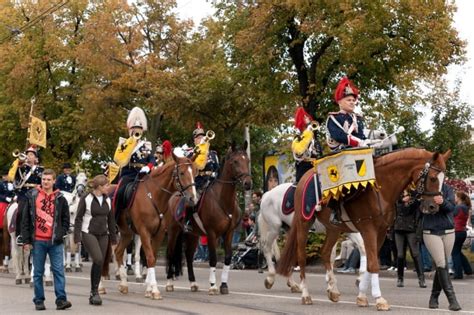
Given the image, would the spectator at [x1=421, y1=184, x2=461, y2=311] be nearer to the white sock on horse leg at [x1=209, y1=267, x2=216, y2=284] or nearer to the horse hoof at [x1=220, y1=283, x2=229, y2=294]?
the horse hoof at [x1=220, y1=283, x2=229, y2=294]

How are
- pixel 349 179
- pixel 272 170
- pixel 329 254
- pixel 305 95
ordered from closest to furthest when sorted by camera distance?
pixel 349 179 → pixel 329 254 → pixel 305 95 → pixel 272 170

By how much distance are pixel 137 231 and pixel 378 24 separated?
11.5 m

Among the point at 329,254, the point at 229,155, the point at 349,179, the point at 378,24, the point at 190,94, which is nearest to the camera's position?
the point at 349,179

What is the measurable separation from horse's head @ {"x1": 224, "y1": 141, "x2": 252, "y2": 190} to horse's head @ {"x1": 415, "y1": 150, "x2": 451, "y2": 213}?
4.49m

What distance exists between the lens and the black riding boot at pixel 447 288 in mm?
13962

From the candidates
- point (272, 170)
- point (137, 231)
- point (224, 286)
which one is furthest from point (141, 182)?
point (272, 170)

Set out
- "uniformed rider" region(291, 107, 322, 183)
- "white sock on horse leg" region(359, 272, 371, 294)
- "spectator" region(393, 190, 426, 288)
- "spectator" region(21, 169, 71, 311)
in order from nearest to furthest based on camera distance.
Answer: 1. "white sock on horse leg" region(359, 272, 371, 294)
2. "spectator" region(21, 169, 71, 311)
3. "uniformed rider" region(291, 107, 322, 183)
4. "spectator" region(393, 190, 426, 288)

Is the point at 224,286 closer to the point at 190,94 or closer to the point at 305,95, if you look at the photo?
the point at 305,95

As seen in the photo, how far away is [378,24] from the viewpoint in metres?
26.3

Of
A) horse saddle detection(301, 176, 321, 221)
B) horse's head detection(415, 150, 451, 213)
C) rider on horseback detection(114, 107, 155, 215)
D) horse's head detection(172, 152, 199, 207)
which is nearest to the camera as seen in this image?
horse's head detection(415, 150, 451, 213)

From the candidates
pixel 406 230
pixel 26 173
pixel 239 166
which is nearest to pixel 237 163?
pixel 239 166

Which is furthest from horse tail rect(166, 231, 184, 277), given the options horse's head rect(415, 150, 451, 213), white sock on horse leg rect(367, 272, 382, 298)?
horse's head rect(415, 150, 451, 213)

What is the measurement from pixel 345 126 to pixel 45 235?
5.12m

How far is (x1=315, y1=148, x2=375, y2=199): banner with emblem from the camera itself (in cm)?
1430
